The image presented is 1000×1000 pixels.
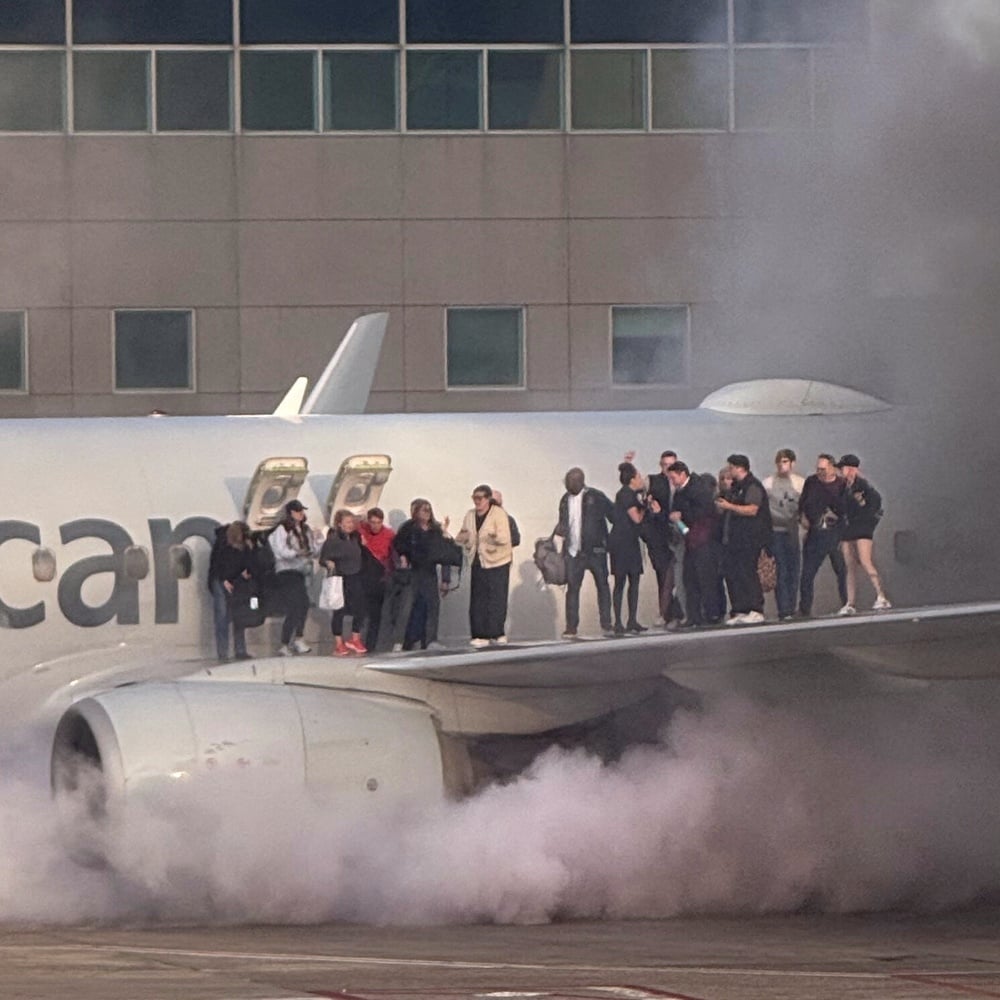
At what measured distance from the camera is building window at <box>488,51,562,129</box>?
125ft

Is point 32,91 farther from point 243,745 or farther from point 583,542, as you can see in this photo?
point 243,745

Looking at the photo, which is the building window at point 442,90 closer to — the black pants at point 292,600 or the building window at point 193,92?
the building window at point 193,92

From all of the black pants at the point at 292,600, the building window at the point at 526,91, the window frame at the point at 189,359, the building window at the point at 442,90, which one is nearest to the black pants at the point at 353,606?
the black pants at the point at 292,600

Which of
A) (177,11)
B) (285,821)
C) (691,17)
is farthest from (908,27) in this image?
(177,11)

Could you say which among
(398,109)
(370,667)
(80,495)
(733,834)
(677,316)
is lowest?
(733,834)

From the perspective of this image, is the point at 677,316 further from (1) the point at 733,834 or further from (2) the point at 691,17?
(2) the point at 691,17

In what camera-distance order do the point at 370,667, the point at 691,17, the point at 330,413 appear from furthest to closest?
the point at 691,17 < the point at 330,413 < the point at 370,667

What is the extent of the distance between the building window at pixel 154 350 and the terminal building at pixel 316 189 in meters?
0.04

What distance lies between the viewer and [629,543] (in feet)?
66.6

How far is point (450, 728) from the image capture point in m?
18.2

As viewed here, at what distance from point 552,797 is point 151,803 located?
3050 mm

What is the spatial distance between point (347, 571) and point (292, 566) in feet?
1.68

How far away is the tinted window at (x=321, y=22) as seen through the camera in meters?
38.0

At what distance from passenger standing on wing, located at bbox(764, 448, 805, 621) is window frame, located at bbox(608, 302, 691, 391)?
3.34m
